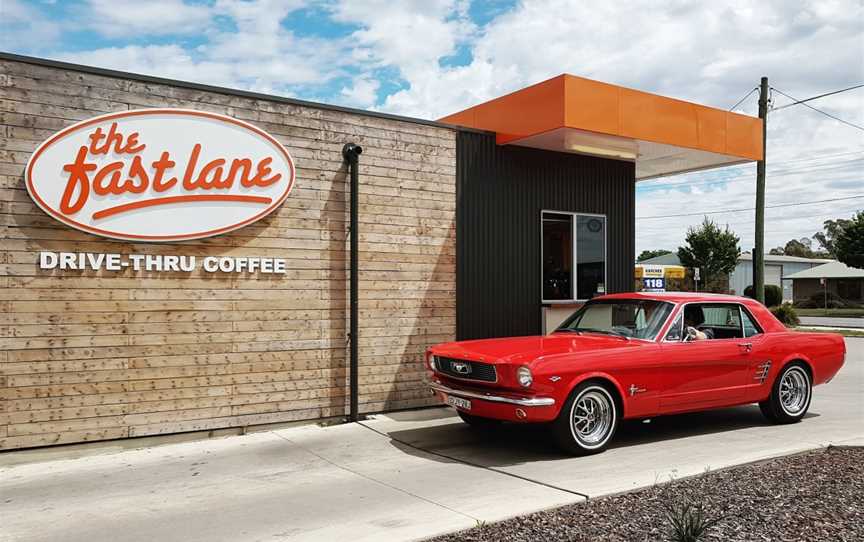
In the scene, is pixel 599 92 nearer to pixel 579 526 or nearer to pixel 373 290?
pixel 373 290

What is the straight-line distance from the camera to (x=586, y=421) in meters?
6.93

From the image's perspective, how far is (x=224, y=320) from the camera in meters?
7.91

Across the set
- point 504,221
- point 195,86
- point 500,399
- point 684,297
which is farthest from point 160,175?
point 684,297

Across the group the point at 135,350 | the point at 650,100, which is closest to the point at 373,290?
the point at 135,350

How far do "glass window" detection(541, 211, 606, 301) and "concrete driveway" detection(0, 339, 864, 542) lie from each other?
2.87 m

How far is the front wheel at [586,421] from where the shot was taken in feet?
21.9

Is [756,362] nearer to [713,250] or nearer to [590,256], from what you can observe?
[590,256]

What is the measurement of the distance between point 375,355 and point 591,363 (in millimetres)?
3137

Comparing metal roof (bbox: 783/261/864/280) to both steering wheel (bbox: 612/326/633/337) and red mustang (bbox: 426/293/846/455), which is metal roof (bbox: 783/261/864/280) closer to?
red mustang (bbox: 426/293/846/455)

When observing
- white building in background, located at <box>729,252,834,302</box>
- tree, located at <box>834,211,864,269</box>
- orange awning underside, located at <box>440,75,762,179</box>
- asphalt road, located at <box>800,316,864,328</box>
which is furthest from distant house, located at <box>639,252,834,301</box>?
orange awning underside, located at <box>440,75,762,179</box>

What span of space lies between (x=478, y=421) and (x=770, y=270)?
62.3m

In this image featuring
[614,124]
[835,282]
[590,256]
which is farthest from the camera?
[835,282]

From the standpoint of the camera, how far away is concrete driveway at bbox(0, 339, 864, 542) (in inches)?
194

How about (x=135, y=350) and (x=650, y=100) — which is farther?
(x=650, y=100)
